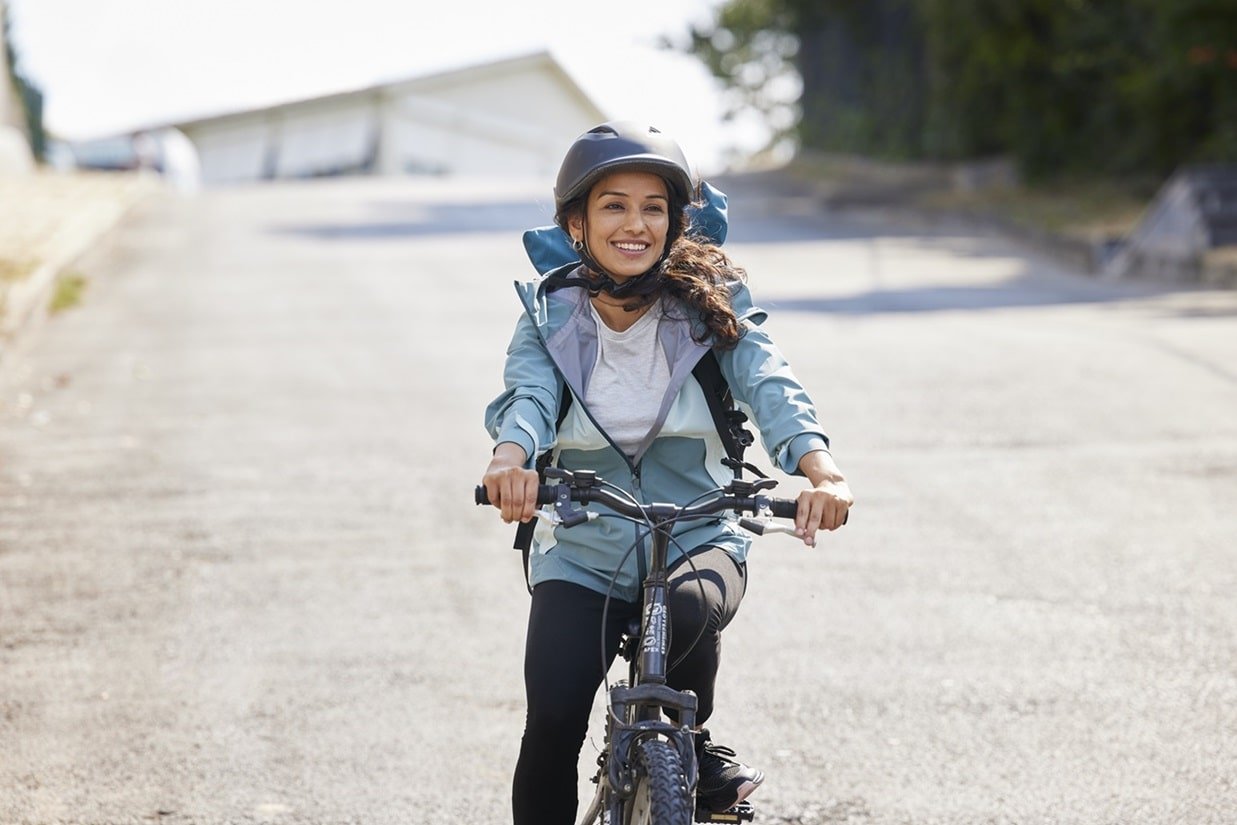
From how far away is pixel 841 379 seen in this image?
39.7 ft

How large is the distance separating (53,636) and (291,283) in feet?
37.3

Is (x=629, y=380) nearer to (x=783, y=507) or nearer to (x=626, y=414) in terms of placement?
(x=626, y=414)

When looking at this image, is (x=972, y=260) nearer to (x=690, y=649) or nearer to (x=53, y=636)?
(x=53, y=636)

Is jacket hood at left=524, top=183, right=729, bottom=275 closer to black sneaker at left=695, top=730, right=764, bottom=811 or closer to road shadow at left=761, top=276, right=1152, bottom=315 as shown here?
black sneaker at left=695, top=730, right=764, bottom=811

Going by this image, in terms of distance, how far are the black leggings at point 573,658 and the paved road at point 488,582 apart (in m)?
1.21

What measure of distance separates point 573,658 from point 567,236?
1019 mm

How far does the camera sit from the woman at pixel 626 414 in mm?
3816

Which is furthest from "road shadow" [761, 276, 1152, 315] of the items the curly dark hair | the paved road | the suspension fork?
the suspension fork

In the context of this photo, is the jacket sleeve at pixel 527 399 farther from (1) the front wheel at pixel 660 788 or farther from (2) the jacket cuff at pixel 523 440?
(1) the front wheel at pixel 660 788

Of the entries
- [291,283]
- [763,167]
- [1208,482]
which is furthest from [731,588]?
[763,167]


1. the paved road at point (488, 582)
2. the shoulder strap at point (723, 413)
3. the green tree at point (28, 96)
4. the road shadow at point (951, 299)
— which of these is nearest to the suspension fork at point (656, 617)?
the shoulder strap at point (723, 413)

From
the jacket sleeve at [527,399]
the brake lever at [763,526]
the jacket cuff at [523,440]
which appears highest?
the jacket sleeve at [527,399]

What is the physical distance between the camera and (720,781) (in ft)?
13.1

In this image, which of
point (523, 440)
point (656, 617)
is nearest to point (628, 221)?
point (523, 440)
